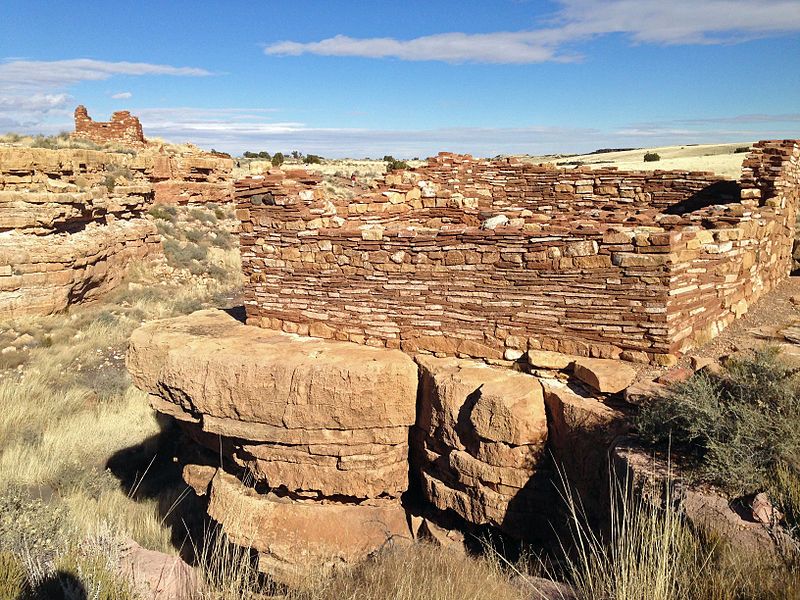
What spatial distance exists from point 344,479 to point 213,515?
146cm

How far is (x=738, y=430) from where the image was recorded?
11.4ft

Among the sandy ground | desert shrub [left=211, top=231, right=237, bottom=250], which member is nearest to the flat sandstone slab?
the sandy ground

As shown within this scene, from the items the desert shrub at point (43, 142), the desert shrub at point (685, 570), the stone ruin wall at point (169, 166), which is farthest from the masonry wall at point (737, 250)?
the desert shrub at point (43, 142)

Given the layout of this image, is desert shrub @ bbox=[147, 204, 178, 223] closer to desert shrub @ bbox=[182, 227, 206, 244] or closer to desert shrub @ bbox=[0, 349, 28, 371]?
desert shrub @ bbox=[182, 227, 206, 244]

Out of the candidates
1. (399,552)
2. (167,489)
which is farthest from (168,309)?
(399,552)

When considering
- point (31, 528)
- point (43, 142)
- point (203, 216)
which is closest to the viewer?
point (31, 528)

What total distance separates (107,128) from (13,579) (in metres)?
25.8

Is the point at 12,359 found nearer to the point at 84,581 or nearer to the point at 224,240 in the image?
the point at 84,581

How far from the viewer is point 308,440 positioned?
17.3 ft

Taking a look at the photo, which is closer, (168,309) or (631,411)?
(631,411)

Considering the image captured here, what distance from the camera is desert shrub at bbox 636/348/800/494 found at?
3.32 metres

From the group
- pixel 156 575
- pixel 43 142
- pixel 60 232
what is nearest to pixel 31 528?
pixel 156 575

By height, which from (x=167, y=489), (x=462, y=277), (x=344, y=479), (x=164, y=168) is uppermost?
(x=164, y=168)

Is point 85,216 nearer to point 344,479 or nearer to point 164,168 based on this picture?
point 164,168
